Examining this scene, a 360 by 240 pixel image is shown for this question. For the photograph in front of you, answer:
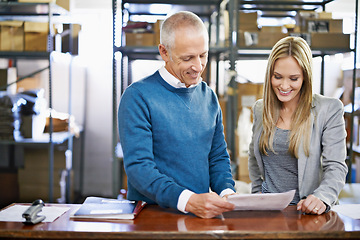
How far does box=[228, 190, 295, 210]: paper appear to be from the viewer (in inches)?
55.2

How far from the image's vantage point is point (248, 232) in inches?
49.6

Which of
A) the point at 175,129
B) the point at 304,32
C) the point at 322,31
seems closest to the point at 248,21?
the point at 304,32

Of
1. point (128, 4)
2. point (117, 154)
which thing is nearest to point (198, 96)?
point (117, 154)

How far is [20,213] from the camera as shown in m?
1.48

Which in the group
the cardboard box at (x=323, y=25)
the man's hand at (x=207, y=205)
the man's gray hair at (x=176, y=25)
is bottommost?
the man's hand at (x=207, y=205)

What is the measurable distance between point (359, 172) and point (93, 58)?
3.09 m

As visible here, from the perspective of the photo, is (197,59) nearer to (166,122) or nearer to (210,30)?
(166,122)

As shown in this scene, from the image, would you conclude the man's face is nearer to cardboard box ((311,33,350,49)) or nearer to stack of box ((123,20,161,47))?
stack of box ((123,20,161,47))

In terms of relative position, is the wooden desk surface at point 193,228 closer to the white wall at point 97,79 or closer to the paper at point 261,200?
the paper at point 261,200

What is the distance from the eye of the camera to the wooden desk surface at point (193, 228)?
49.3 inches

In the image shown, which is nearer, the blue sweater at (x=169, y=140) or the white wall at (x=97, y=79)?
the blue sweater at (x=169, y=140)

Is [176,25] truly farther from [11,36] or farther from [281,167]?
[11,36]

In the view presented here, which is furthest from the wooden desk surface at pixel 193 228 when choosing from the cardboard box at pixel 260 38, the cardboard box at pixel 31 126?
the cardboard box at pixel 31 126

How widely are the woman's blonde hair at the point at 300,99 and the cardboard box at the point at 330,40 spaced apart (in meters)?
1.87
